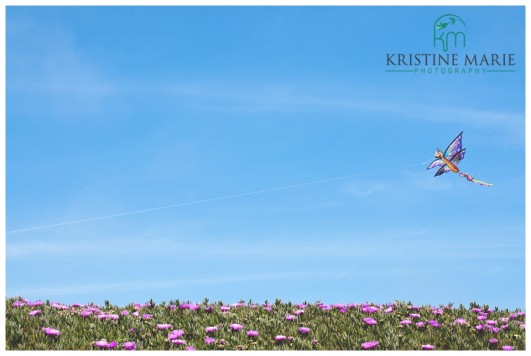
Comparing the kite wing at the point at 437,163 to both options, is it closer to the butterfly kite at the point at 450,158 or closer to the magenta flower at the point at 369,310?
the butterfly kite at the point at 450,158

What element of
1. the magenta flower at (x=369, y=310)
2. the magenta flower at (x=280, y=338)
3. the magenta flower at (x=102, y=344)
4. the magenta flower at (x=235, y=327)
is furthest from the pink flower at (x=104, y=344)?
the magenta flower at (x=369, y=310)

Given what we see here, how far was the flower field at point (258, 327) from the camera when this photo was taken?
895cm

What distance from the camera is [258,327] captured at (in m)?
9.94

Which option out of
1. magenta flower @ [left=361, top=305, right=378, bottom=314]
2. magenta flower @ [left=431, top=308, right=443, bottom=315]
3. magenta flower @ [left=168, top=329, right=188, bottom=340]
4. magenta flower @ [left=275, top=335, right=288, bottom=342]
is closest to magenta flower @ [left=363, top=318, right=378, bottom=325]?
magenta flower @ [left=361, top=305, right=378, bottom=314]

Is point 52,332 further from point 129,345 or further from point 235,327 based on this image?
point 235,327

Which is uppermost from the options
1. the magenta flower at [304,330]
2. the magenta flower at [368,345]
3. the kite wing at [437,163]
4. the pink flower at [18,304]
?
the kite wing at [437,163]

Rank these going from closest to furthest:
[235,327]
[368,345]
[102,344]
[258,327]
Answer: [102,344] → [368,345] → [235,327] → [258,327]

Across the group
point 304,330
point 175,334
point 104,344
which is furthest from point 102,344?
point 304,330

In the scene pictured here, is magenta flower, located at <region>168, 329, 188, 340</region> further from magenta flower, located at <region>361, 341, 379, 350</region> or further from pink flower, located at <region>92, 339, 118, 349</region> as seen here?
magenta flower, located at <region>361, 341, 379, 350</region>

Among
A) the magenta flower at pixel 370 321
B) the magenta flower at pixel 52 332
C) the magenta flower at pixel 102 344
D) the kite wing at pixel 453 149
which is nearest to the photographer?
the magenta flower at pixel 102 344

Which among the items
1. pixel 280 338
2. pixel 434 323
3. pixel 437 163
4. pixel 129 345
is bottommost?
pixel 129 345

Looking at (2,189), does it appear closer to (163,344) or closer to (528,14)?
(163,344)

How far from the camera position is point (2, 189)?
8547mm

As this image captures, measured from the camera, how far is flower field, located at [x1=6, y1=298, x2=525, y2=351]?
29.3 feet
